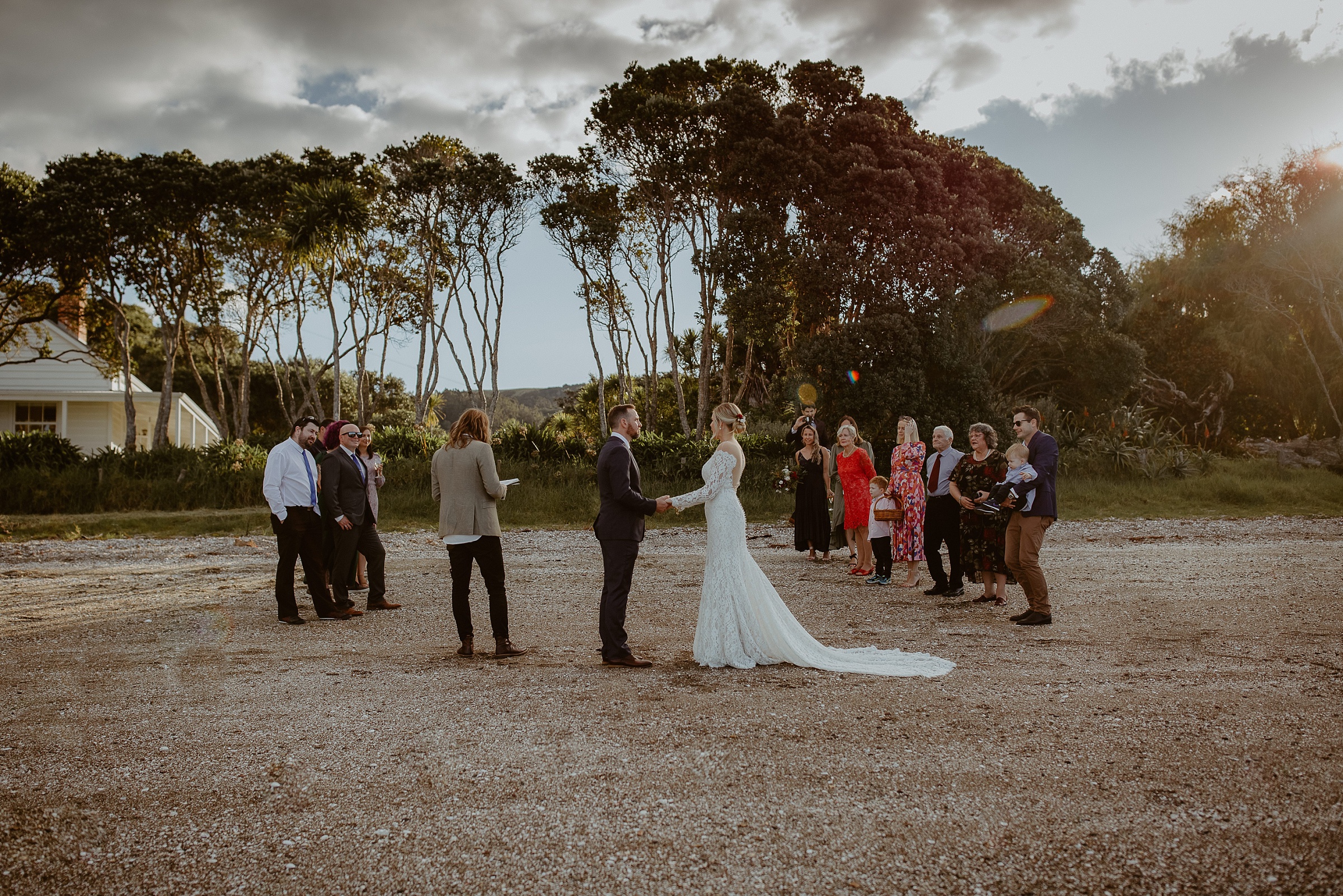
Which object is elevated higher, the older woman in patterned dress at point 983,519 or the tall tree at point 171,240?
the tall tree at point 171,240

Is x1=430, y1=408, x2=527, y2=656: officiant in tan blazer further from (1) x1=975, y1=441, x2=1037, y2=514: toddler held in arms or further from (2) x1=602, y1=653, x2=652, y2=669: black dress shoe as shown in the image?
(1) x1=975, y1=441, x2=1037, y2=514: toddler held in arms

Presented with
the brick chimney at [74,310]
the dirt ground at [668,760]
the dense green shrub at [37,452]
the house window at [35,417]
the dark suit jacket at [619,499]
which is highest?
the brick chimney at [74,310]

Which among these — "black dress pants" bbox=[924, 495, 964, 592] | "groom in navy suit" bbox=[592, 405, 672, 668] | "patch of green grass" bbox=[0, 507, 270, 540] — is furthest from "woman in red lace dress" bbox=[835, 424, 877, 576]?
"patch of green grass" bbox=[0, 507, 270, 540]

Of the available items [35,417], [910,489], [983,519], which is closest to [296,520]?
[910,489]

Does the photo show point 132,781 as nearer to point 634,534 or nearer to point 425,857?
point 425,857

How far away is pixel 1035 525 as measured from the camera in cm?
745

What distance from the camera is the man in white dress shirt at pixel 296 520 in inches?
311

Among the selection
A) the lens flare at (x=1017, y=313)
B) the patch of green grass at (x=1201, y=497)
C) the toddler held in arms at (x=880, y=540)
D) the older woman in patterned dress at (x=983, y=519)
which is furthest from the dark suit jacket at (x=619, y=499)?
the lens flare at (x=1017, y=313)

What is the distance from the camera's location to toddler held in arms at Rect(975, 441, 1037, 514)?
739 centimetres

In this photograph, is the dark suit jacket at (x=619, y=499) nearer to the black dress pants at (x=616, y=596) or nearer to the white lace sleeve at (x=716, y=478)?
the black dress pants at (x=616, y=596)

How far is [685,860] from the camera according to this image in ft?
10.5

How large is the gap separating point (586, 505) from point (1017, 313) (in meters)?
15.8

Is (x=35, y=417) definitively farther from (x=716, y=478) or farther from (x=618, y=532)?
(x=716, y=478)

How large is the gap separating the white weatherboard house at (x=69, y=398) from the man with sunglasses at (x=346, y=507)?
2671 cm
